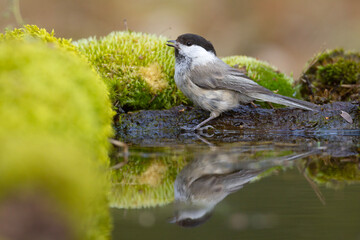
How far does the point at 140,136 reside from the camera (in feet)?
15.7

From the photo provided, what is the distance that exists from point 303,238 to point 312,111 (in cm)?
331

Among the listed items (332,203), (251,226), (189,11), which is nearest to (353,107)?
(332,203)

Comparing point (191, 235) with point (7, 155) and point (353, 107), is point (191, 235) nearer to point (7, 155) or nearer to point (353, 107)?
point (7, 155)

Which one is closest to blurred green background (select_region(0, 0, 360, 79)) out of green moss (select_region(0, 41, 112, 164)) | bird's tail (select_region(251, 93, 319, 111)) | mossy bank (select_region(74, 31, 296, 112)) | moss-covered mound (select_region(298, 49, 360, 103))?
moss-covered mound (select_region(298, 49, 360, 103))

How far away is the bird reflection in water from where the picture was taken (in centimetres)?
229

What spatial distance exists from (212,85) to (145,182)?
2407 mm

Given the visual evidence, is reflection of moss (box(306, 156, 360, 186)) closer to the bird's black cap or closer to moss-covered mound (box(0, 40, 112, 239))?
moss-covered mound (box(0, 40, 112, 239))

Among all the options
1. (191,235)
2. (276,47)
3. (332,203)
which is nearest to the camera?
(191,235)

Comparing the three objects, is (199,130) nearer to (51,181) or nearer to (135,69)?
(135,69)

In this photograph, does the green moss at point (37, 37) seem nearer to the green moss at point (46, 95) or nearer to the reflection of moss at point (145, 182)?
the green moss at point (46, 95)

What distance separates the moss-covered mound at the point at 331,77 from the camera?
18.9 feet

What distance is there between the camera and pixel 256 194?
8.37 ft

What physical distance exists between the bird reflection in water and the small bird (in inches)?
52.1

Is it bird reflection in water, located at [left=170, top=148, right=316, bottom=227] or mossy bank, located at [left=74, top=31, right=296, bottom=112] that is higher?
mossy bank, located at [left=74, top=31, right=296, bottom=112]
